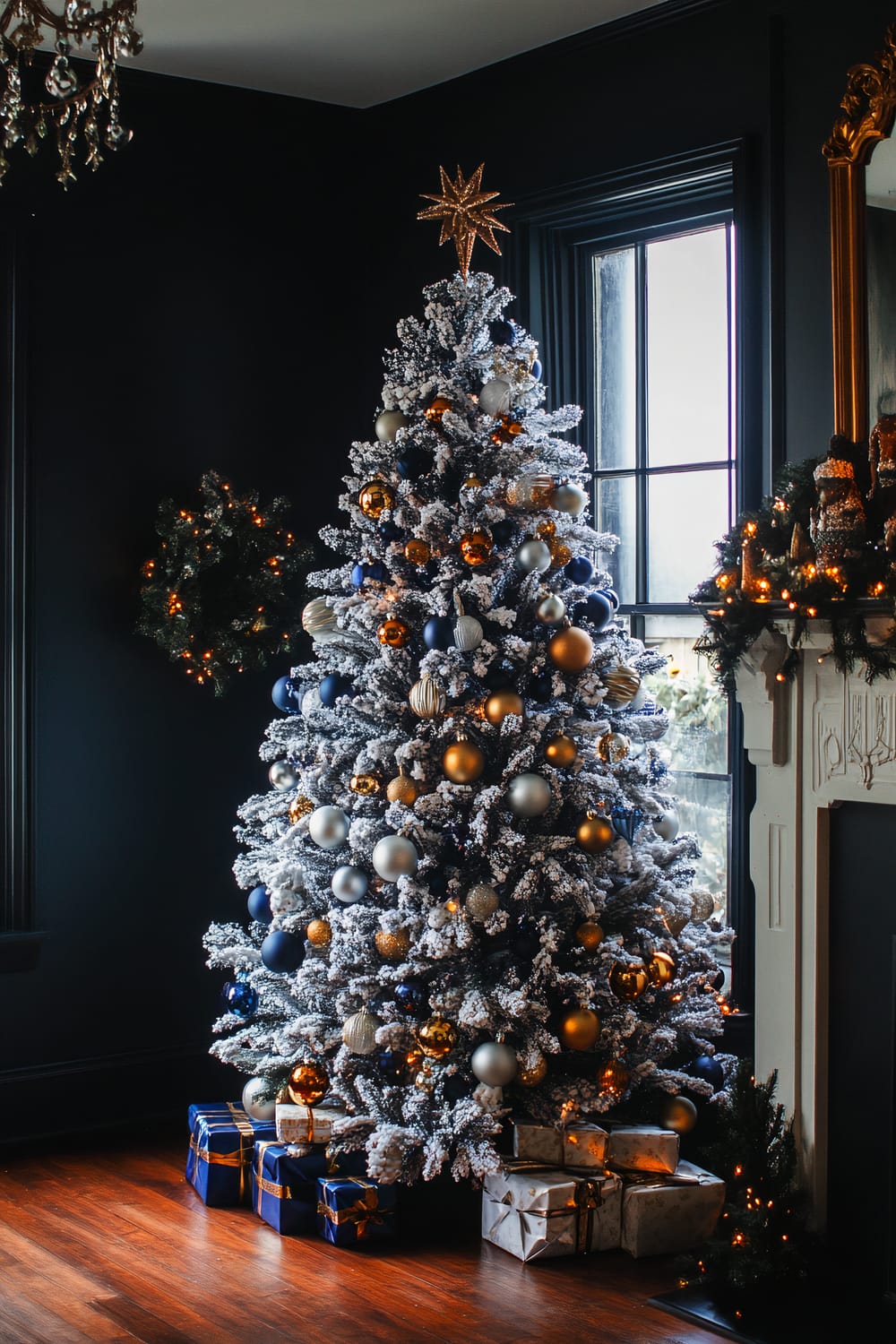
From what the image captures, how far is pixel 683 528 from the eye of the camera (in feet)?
13.4

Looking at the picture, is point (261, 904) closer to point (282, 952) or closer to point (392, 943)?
point (282, 952)

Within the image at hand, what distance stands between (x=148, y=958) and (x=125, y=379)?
178 centimetres

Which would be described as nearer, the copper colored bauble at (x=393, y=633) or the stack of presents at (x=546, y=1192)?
the stack of presents at (x=546, y=1192)

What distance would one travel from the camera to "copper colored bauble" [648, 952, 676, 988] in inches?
139

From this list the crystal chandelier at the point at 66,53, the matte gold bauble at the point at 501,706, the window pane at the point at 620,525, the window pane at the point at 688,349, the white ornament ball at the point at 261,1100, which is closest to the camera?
the crystal chandelier at the point at 66,53

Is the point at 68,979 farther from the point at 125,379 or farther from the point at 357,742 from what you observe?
the point at 125,379

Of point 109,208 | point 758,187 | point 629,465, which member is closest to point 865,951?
point 629,465

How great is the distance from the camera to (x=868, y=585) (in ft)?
10.1

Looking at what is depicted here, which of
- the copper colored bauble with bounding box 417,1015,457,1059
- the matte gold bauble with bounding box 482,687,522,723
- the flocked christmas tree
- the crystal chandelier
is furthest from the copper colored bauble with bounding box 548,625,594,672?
the crystal chandelier

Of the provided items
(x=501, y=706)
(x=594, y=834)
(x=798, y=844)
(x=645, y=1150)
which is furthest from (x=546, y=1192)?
(x=501, y=706)

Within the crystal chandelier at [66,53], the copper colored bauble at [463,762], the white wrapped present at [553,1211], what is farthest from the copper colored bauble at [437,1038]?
the crystal chandelier at [66,53]

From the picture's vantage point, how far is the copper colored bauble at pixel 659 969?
11.6 ft

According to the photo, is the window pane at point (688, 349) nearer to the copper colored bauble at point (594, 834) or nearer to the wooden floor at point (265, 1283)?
the copper colored bauble at point (594, 834)

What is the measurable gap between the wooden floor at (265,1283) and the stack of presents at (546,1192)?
0.05 metres
